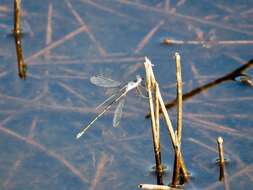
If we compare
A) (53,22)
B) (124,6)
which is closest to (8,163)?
(53,22)

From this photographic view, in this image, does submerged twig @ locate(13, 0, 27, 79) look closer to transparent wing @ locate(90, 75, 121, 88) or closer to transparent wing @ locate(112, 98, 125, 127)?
transparent wing @ locate(90, 75, 121, 88)

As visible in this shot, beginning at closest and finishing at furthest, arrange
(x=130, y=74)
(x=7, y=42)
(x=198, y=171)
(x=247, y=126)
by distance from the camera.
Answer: (x=198, y=171) < (x=247, y=126) < (x=130, y=74) < (x=7, y=42)

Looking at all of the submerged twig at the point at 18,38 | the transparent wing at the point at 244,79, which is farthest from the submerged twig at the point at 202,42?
the submerged twig at the point at 18,38

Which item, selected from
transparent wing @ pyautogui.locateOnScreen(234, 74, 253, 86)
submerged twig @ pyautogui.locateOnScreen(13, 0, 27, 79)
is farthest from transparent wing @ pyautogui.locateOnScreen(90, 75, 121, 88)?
transparent wing @ pyautogui.locateOnScreen(234, 74, 253, 86)

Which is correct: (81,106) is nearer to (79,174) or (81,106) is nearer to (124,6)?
(79,174)

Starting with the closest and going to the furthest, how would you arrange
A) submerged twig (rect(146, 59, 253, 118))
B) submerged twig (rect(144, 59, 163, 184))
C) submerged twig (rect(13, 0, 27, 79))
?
submerged twig (rect(144, 59, 163, 184)) < submerged twig (rect(146, 59, 253, 118)) < submerged twig (rect(13, 0, 27, 79))

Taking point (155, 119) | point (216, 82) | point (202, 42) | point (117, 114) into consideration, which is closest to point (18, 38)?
point (117, 114)

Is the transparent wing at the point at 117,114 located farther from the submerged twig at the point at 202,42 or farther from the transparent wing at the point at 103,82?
the submerged twig at the point at 202,42
